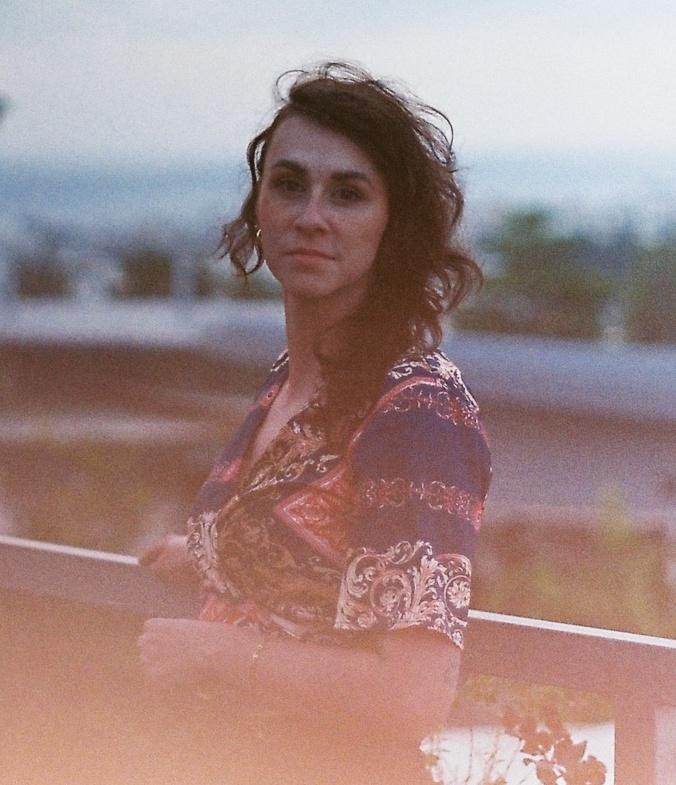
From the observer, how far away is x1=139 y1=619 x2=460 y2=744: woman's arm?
1.18 m

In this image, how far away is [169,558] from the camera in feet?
5.84

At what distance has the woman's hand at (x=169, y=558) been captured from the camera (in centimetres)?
177

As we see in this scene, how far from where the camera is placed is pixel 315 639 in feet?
4.21

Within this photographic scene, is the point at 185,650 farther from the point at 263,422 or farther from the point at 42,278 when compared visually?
the point at 42,278

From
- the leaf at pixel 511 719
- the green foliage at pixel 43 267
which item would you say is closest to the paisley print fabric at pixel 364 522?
the leaf at pixel 511 719

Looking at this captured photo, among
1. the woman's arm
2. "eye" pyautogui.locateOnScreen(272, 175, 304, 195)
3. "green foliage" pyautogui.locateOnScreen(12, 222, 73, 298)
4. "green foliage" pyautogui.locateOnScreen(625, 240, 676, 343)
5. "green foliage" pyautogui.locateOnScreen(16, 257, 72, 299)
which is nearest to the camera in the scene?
the woman's arm

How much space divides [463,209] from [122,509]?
4.48m

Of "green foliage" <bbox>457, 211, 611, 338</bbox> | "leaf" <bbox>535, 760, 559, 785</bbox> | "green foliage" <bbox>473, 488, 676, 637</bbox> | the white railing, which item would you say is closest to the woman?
the white railing

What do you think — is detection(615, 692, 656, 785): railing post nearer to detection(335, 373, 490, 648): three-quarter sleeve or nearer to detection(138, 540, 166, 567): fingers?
detection(335, 373, 490, 648): three-quarter sleeve

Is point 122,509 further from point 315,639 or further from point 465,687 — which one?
point 315,639

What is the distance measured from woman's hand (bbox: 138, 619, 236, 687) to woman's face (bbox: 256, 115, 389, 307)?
393mm

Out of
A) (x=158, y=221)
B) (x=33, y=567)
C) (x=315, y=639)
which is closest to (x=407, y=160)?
(x=315, y=639)

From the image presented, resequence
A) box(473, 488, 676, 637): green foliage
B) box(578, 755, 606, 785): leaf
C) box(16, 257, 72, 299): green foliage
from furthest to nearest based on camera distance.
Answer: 1. box(16, 257, 72, 299): green foliage
2. box(473, 488, 676, 637): green foliage
3. box(578, 755, 606, 785): leaf

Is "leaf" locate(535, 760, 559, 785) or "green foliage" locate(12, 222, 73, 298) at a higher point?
"green foliage" locate(12, 222, 73, 298)
